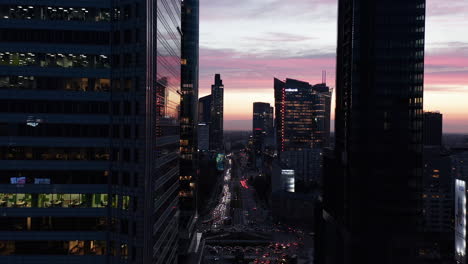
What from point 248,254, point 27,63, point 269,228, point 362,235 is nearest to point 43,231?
point 27,63

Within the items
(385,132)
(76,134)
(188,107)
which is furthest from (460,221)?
(76,134)

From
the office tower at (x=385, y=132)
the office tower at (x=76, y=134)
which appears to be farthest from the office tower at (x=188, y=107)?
the office tower at (x=76, y=134)

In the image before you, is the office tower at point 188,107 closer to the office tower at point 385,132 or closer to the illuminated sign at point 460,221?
the office tower at point 385,132

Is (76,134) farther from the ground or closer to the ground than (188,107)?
closer to the ground

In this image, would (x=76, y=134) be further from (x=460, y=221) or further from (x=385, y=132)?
(x=460, y=221)

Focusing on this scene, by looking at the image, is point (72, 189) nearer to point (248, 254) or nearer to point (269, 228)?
point (248, 254)

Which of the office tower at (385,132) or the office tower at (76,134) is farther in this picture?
the office tower at (385,132)

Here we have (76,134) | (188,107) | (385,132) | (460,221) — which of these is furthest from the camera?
(188,107)
